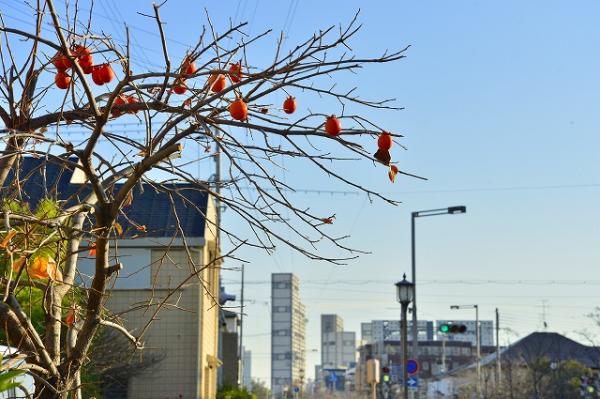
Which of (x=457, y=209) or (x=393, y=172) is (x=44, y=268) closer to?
(x=393, y=172)

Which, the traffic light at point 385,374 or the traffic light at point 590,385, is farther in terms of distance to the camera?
the traffic light at point 590,385

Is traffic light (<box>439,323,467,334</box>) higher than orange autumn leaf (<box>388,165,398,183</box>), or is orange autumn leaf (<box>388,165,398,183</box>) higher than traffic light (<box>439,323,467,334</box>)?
traffic light (<box>439,323,467,334</box>)

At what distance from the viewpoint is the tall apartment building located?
483 feet

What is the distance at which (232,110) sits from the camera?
461 cm

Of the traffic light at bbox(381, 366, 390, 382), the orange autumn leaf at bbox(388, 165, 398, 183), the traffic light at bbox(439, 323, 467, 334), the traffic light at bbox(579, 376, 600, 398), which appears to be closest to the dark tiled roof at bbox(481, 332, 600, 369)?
the traffic light at bbox(579, 376, 600, 398)

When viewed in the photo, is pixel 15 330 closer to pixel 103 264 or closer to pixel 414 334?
pixel 103 264

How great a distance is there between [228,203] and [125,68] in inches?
34.9

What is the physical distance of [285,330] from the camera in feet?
520

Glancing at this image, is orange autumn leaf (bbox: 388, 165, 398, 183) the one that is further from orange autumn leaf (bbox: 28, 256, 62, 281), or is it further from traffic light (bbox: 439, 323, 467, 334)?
traffic light (bbox: 439, 323, 467, 334)

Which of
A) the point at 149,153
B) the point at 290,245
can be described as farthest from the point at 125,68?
the point at 290,245

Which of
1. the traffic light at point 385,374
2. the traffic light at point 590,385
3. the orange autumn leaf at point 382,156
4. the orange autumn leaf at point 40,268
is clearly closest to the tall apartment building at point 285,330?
the traffic light at point 590,385

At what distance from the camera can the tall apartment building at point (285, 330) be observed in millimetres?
147250

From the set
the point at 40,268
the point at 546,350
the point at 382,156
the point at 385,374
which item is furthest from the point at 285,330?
the point at 382,156

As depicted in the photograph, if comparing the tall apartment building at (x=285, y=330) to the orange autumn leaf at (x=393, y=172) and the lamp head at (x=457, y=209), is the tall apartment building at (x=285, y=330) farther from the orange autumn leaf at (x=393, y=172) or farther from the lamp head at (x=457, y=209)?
the orange autumn leaf at (x=393, y=172)
